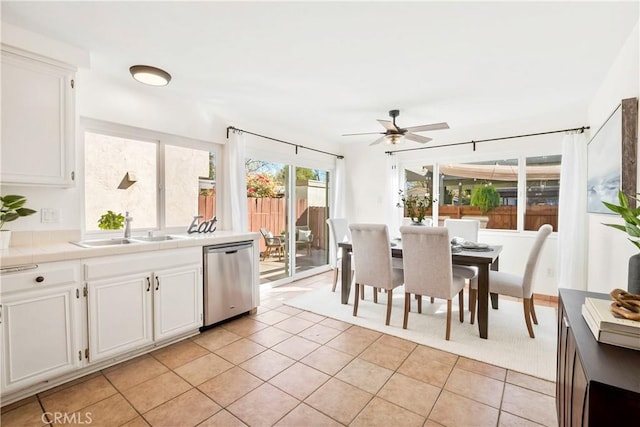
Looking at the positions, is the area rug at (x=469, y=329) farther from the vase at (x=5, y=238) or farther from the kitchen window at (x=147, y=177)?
the vase at (x=5, y=238)

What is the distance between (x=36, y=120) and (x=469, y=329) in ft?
13.0

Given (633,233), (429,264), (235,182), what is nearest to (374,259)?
(429,264)

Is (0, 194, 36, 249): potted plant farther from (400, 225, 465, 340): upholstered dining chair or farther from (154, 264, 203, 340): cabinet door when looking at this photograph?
(400, 225, 465, 340): upholstered dining chair

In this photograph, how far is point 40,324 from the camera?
1.88 m

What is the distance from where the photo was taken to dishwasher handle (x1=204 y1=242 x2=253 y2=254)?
9.39 feet

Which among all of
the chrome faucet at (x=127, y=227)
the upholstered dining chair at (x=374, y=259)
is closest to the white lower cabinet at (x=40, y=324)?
the chrome faucet at (x=127, y=227)

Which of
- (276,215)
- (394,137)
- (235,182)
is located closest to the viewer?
(394,137)

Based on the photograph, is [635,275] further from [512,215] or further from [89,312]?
[512,215]

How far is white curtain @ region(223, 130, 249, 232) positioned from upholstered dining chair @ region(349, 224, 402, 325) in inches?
56.2

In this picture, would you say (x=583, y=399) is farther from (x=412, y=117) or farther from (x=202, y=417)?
(x=412, y=117)

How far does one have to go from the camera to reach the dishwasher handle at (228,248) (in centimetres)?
286

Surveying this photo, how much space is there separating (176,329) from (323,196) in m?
3.53

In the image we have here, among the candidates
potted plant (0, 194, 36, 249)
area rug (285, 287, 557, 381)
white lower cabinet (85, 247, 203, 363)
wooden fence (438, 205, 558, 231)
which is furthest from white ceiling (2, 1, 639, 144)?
area rug (285, 287, 557, 381)

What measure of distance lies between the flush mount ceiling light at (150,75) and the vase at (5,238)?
1511 mm
